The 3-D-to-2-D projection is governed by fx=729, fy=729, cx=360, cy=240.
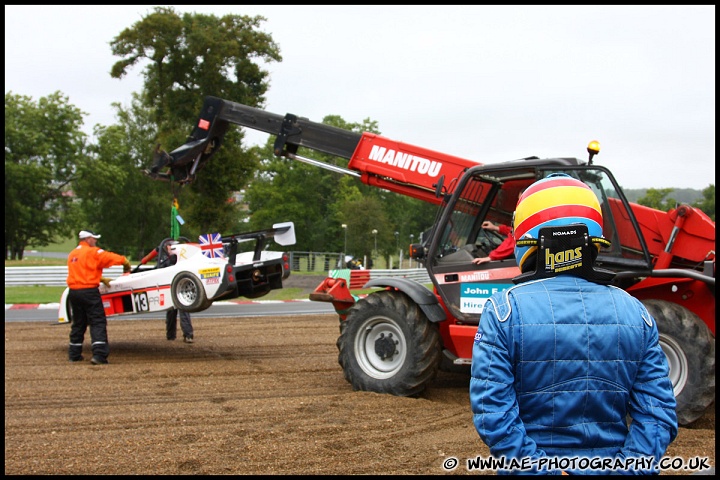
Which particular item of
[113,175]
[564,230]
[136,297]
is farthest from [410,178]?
[113,175]

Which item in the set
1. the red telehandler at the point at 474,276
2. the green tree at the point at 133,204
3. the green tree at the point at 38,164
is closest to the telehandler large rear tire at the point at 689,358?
the red telehandler at the point at 474,276

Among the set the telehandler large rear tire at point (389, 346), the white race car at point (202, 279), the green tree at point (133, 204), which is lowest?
the telehandler large rear tire at point (389, 346)

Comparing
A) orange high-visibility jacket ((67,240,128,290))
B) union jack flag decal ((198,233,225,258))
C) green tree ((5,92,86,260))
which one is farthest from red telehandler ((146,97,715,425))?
green tree ((5,92,86,260))

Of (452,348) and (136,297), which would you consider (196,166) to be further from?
(452,348)

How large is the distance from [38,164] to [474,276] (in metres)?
56.7

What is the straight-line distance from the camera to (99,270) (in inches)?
421

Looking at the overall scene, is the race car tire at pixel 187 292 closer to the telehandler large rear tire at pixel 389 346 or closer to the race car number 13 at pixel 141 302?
the race car number 13 at pixel 141 302

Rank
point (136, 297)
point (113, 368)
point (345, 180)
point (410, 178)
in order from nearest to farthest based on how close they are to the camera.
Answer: point (410, 178) → point (113, 368) → point (136, 297) → point (345, 180)

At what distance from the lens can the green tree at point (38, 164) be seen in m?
55.4

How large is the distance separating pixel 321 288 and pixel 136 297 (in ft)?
11.1

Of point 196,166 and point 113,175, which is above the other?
point 113,175

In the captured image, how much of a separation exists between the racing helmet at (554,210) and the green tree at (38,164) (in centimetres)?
5763

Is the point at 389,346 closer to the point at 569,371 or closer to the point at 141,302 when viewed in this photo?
the point at 141,302

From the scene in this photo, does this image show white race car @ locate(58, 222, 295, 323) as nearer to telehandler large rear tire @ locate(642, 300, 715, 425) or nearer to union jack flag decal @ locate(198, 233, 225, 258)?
union jack flag decal @ locate(198, 233, 225, 258)
